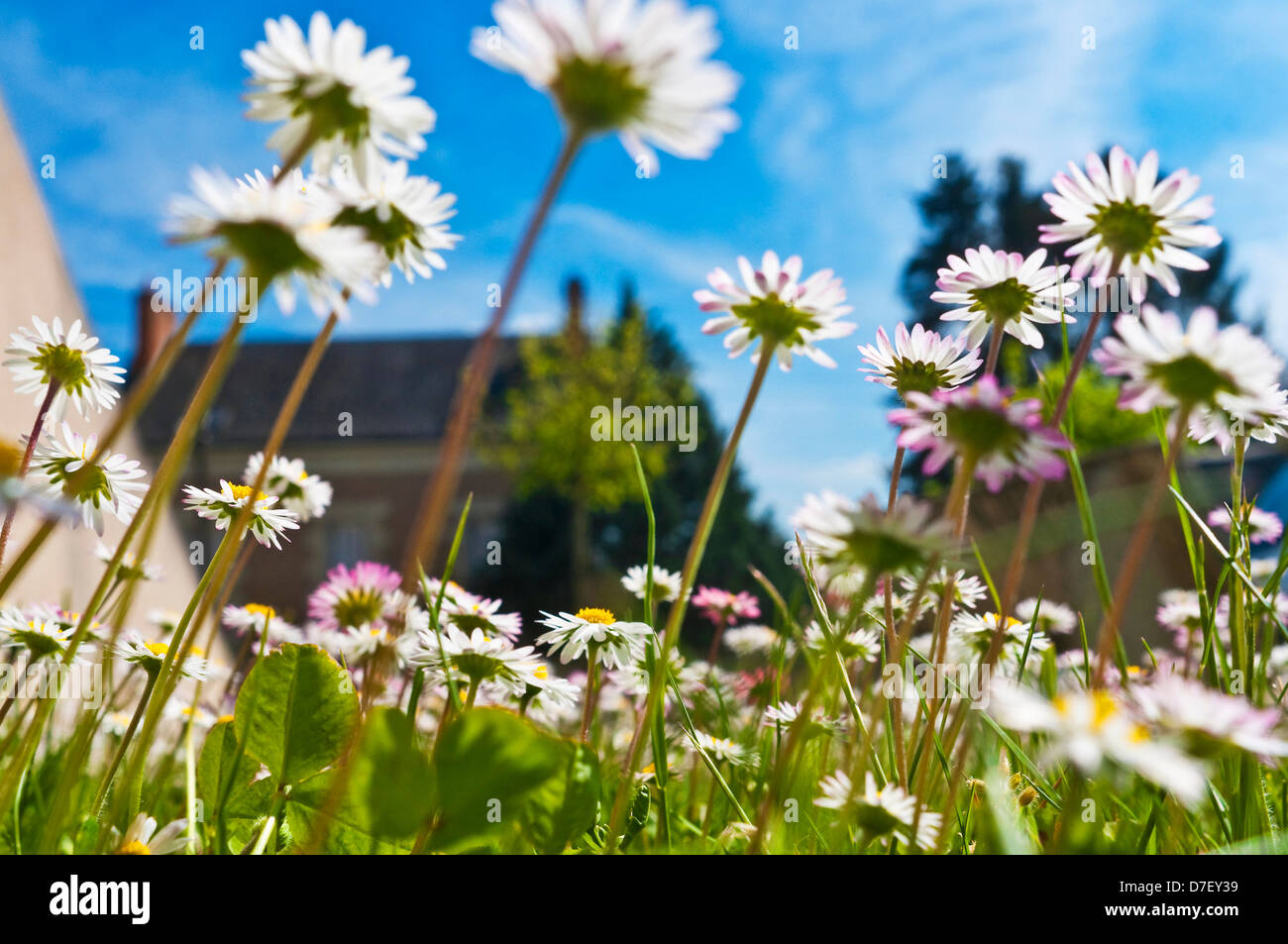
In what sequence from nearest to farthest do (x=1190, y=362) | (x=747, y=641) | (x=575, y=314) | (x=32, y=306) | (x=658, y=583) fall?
(x=1190, y=362)
(x=658, y=583)
(x=747, y=641)
(x=32, y=306)
(x=575, y=314)

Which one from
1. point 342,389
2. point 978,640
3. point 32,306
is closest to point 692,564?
point 978,640

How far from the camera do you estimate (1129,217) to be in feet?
1.62

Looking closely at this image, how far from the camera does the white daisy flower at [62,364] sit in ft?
2.15

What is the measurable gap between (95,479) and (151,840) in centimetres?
24

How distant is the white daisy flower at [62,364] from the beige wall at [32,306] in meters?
1.45

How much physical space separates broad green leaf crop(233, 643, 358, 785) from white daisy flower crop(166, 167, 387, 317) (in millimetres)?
293

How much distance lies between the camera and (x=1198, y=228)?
1.60 feet

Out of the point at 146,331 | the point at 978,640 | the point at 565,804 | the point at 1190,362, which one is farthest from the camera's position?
the point at 146,331

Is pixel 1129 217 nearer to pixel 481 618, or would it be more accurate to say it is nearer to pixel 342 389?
pixel 481 618

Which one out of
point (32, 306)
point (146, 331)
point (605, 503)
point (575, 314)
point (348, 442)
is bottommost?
point (32, 306)

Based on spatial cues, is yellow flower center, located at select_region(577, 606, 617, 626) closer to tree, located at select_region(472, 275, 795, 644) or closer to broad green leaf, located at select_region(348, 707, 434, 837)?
broad green leaf, located at select_region(348, 707, 434, 837)

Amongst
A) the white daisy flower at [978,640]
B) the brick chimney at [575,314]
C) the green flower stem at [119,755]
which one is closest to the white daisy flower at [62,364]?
the green flower stem at [119,755]
